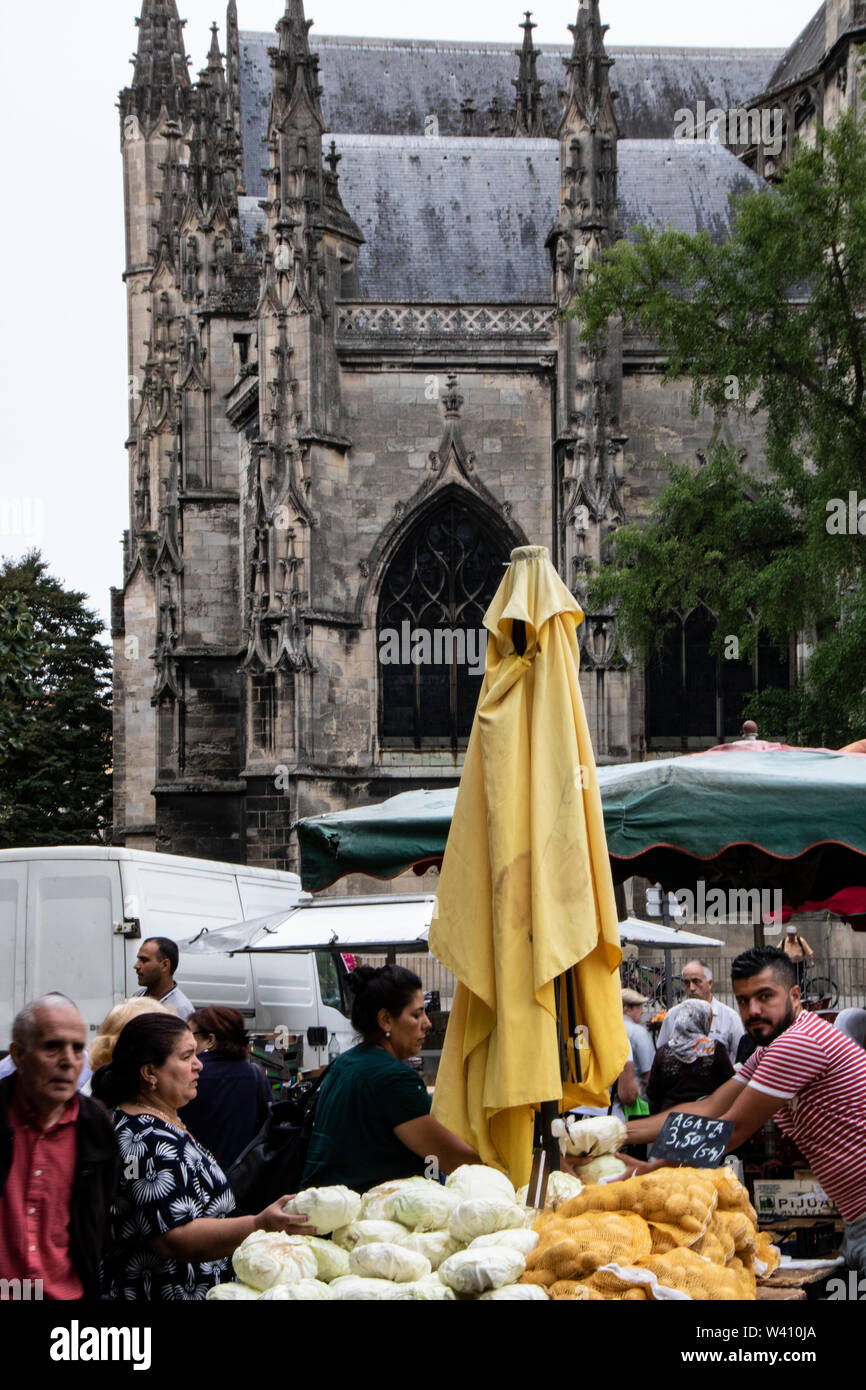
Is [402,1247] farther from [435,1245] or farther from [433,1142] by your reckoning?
[433,1142]

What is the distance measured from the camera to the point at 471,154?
28984 mm

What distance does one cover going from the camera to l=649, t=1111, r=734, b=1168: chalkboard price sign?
4.71m

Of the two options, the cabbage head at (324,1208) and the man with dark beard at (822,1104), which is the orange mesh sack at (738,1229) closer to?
the man with dark beard at (822,1104)

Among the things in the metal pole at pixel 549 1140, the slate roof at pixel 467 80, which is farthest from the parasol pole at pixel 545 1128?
the slate roof at pixel 467 80

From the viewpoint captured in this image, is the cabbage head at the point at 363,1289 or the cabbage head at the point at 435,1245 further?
the cabbage head at the point at 435,1245

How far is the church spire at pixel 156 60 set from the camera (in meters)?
33.5

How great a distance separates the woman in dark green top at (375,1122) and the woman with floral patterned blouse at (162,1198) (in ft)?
2.40

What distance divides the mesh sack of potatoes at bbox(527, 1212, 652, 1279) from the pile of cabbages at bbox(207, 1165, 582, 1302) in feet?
0.26

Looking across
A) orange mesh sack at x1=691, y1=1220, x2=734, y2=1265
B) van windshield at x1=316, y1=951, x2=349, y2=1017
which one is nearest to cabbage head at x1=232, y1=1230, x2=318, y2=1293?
Result: orange mesh sack at x1=691, y1=1220, x2=734, y2=1265

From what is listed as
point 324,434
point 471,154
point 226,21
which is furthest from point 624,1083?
point 226,21

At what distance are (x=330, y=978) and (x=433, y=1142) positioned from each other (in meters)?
11.4

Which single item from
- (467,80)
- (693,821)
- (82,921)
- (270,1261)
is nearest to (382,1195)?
(270,1261)

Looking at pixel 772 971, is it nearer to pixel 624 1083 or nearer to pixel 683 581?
pixel 624 1083

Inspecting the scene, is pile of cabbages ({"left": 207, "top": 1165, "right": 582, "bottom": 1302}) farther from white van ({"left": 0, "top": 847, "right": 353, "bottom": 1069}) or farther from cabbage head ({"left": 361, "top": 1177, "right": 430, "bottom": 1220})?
white van ({"left": 0, "top": 847, "right": 353, "bottom": 1069})
